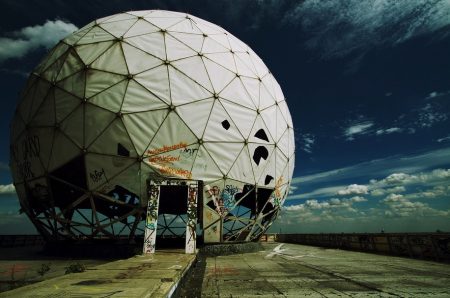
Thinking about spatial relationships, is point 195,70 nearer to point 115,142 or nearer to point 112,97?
point 112,97

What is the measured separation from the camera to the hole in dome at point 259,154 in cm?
1464

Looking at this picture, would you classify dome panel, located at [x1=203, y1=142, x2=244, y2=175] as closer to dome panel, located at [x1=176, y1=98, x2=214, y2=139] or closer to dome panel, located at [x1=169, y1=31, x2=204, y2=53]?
dome panel, located at [x1=176, y1=98, x2=214, y2=139]

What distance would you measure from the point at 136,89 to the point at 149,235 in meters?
6.44

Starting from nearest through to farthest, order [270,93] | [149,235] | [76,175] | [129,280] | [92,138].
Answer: [129,280] → [149,235] → [92,138] → [76,175] → [270,93]

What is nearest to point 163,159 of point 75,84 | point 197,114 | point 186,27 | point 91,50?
point 197,114

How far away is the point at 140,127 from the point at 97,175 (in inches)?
111

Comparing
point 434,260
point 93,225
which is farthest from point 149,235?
point 434,260

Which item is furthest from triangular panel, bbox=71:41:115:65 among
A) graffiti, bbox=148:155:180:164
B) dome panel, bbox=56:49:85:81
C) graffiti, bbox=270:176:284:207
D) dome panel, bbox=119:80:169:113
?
graffiti, bbox=270:176:284:207

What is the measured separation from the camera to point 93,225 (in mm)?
12719

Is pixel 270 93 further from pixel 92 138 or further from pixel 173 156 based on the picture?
pixel 92 138

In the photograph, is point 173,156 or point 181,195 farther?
point 181,195

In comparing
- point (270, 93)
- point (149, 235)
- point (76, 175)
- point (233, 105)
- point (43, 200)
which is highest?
point (270, 93)

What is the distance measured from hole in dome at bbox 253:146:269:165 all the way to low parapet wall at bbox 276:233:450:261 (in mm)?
7146

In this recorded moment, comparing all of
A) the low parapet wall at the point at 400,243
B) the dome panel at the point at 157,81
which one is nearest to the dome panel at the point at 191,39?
the dome panel at the point at 157,81
